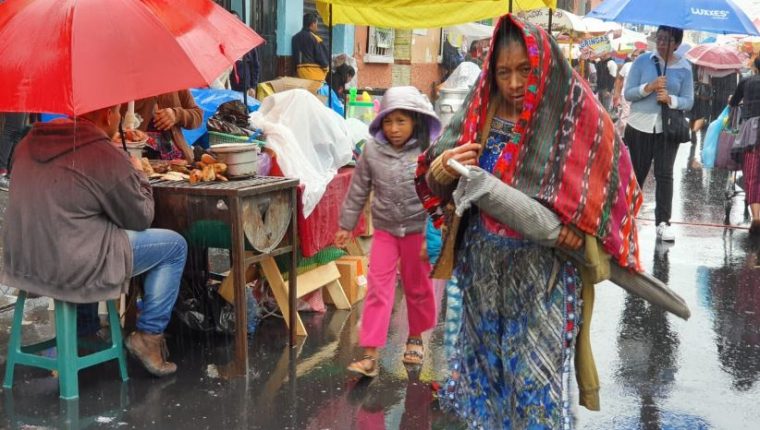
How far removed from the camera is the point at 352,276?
6887 mm

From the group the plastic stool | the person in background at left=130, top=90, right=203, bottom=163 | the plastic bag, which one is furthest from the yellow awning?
the plastic bag

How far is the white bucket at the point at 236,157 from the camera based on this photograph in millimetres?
5441

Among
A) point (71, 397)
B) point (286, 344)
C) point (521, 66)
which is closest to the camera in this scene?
point (521, 66)

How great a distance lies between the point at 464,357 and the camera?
12.7 ft

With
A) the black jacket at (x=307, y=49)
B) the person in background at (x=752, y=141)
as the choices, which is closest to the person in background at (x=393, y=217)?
the person in background at (x=752, y=141)

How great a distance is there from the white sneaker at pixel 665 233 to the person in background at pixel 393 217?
469cm

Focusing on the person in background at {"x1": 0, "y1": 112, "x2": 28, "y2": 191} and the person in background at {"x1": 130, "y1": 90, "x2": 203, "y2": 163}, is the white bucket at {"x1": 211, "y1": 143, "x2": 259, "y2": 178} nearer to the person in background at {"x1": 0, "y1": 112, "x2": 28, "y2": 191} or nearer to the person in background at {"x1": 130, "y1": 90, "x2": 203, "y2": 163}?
the person in background at {"x1": 130, "y1": 90, "x2": 203, "y2": 163}

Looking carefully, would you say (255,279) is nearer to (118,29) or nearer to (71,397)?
(71,397)

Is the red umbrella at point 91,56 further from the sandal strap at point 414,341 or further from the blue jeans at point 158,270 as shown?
the sandal strap at point 414,341

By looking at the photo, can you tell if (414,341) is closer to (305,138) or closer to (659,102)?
(305,138)

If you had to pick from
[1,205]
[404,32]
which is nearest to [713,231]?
[1,205]

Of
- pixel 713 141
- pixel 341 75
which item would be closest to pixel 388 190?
pixel 713 141

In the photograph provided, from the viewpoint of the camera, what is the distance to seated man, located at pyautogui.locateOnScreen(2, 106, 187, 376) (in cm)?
461

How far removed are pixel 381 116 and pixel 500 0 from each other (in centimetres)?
238
